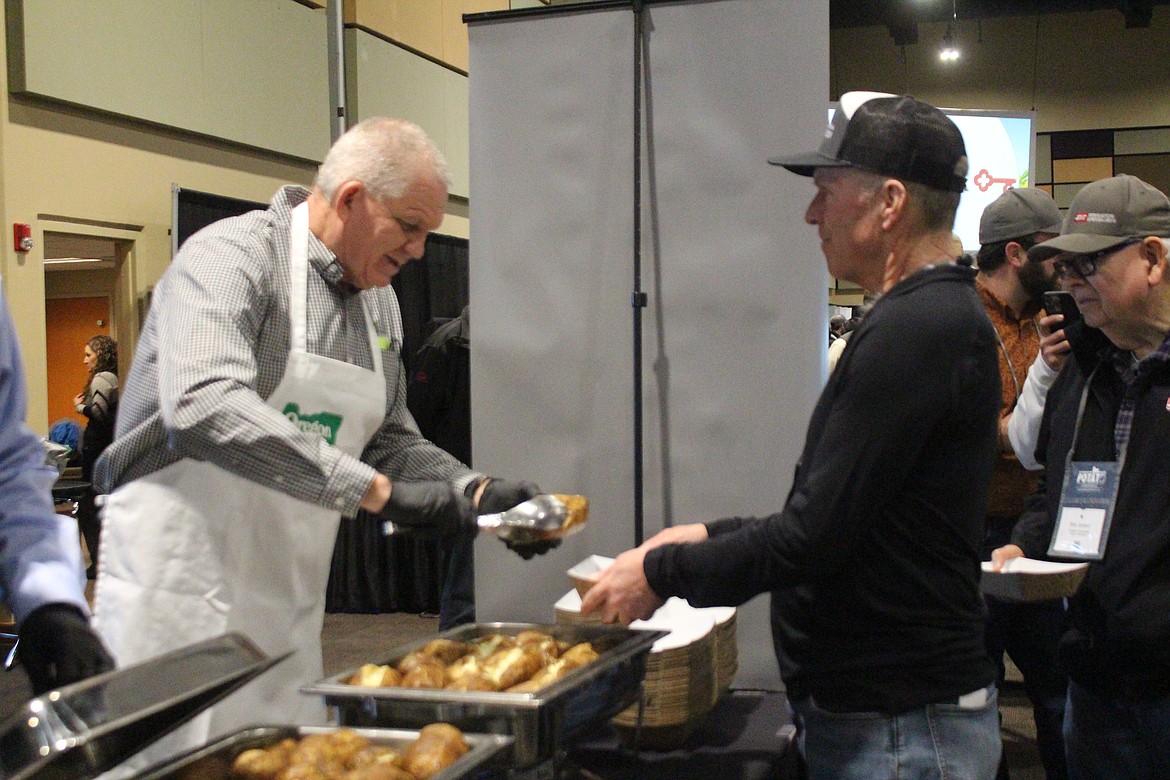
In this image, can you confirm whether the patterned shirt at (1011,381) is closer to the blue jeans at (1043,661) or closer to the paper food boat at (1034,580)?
the blue jeans at (1043,661)

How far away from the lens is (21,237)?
593 cm

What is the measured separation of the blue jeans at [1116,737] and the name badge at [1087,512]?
0.23 metres

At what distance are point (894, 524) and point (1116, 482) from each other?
67 centimetres

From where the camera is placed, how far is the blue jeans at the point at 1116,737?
175 centimetres

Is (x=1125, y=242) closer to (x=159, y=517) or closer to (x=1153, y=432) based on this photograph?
(x=1153, y=432)

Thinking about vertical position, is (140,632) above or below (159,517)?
below

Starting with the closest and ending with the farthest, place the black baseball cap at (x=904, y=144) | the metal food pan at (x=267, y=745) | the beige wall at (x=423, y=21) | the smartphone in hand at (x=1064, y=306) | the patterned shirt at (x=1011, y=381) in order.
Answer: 1. the metal food pan at (x=267, y=745)
2. the black baseball cap at (x=904, y=144)
3. the smartphone in hand at (x=1064, y=306)
4. the patterned shirt at (x=1011, y=381)
5. the beige wall at (x=423, y=21)

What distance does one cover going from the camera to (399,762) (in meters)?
1.21

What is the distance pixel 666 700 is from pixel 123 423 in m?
1.00

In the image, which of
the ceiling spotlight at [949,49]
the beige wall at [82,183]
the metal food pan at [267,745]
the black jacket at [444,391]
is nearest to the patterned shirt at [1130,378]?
the metal food pan at [267,745]

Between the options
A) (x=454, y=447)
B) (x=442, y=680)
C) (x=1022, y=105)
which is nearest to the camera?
(x=442, y=680)

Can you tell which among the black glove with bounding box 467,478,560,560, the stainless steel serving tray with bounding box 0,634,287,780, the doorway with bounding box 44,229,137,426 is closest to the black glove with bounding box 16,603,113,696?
the stainless steel serving tray with bounding box 0,634,287,780

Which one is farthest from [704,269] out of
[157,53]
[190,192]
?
[157,53]

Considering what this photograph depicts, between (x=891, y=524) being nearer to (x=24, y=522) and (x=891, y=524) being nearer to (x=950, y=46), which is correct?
(x=24, y=522)
